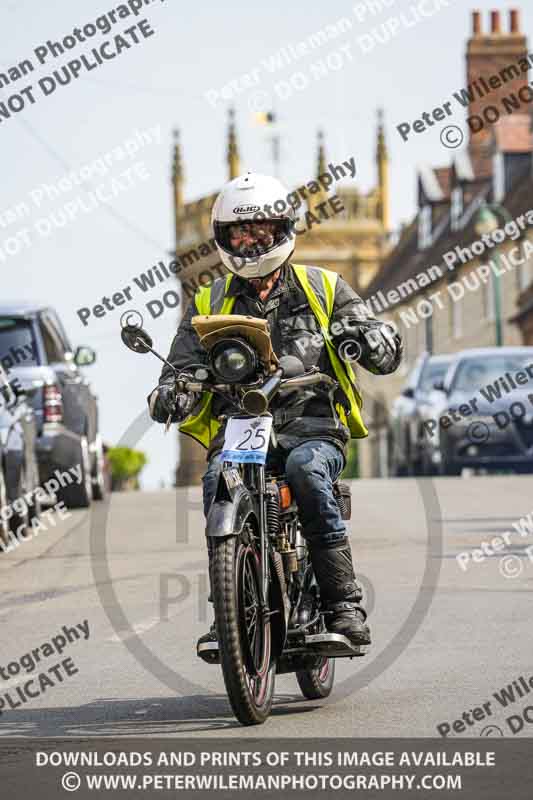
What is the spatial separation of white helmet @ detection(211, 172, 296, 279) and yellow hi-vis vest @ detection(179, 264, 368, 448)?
114mm

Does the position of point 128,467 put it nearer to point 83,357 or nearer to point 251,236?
point 83,357

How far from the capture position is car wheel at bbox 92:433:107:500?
22.8m

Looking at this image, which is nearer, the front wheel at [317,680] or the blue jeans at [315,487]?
the blue jeans at [315,487]

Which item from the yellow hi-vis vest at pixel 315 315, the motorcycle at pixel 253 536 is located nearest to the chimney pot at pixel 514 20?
the yellow hi-vis vest at pixel 315 315

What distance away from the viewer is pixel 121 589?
1295cm

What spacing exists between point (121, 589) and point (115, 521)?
683 centimetres

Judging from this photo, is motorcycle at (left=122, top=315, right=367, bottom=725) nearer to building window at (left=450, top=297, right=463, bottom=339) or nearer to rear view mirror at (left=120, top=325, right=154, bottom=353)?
rear view mirror at (left=120, top=325, right=154, bottom=353)

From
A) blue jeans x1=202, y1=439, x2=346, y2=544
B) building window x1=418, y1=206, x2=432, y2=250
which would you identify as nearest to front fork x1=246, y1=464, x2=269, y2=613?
blue jeans x1=202, y1=439, x2=346, y2=544

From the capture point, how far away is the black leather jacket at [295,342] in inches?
301

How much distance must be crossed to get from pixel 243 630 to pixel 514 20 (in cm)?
6473

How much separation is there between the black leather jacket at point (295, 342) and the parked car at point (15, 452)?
8.69 metres

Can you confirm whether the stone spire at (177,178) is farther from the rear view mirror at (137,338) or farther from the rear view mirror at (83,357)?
the rear view mirror at (137,338)
